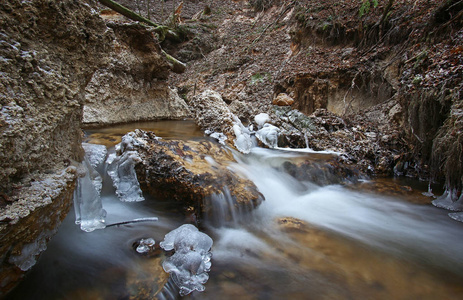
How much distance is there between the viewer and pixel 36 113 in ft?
5.82

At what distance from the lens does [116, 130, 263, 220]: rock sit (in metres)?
3.08

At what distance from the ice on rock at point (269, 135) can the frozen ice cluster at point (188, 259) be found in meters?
3.51

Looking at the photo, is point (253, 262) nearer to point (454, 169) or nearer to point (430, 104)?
point (454, 169)

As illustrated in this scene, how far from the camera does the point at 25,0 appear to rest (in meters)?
1.76

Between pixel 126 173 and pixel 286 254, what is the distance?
2.48m

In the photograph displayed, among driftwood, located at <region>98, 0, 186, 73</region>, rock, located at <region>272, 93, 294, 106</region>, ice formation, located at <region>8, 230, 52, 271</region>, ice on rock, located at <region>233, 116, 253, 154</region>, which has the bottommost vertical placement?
ice formation, located at <region>8, 230, 52, 271</region>

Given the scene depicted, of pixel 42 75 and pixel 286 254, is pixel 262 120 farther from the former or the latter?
pixel 42 75

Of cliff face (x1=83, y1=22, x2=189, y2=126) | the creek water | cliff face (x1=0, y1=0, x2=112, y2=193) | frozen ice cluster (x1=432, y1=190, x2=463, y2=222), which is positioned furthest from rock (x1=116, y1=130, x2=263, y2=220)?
cliff face (x1=83, y1=22, x2=189, y2=126)

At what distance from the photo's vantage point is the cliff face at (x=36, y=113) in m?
1.45

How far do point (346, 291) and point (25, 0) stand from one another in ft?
11.7

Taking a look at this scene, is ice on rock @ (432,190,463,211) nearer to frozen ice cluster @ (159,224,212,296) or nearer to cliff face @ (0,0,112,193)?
frozen ice cluster @ (159,224,212,296)

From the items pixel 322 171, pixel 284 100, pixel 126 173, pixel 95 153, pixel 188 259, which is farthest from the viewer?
pixel 284 100

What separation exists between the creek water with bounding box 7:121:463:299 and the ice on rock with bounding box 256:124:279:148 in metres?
2.00

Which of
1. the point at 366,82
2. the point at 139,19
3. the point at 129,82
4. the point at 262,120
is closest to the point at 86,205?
the point at 262,120
